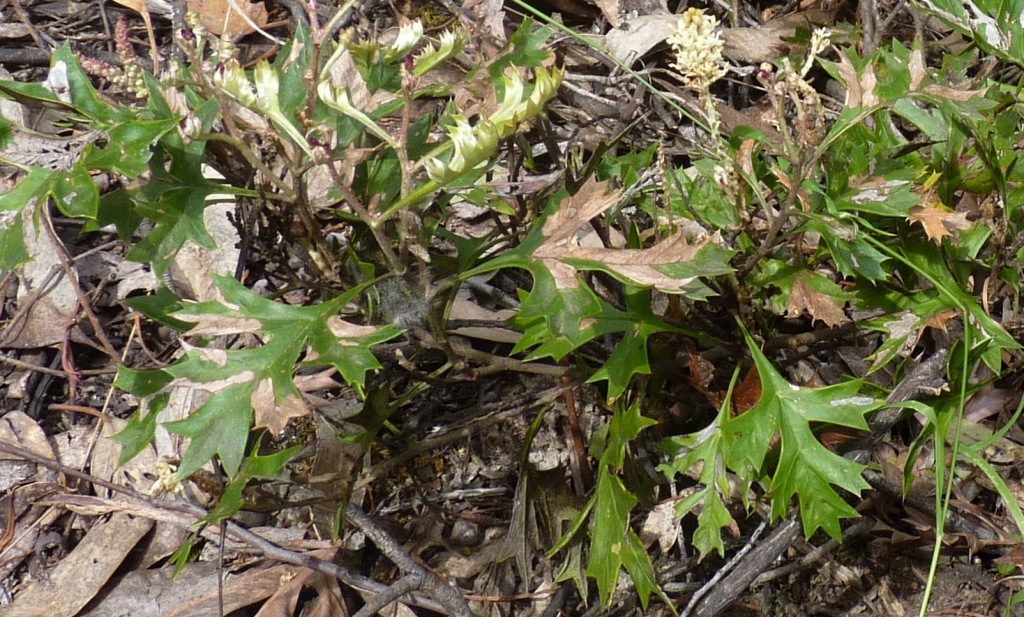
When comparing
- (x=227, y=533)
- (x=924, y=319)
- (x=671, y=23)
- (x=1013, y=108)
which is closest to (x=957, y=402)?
(x=924, y=319)

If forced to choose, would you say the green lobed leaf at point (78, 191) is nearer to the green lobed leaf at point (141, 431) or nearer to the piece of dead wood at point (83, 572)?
the green lobed leaf at point (141, 431)

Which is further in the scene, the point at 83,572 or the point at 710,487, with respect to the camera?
the point at 83,572

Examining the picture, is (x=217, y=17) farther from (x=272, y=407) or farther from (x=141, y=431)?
(x=272, y=407)

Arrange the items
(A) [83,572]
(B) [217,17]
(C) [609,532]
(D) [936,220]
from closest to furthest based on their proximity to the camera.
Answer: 1. (D) [936,220]
2. (C) [609,532]
3. (A) [83,572]
4. (B) [217,17]

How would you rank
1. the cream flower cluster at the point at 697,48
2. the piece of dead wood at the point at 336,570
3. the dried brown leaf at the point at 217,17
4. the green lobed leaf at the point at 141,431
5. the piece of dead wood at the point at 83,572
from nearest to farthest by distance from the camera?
the cream flower cluster at the point at 697,48
the green lobed leaf at the point at 141,431
the piece of dead wood at the point at 336,570
the piece of dead wood at the point at 83,572
the dried brown leaf at the point at 217,17

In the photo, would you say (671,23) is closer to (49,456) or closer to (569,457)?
(569,457)

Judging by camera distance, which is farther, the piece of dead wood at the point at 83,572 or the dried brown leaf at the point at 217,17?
the dried brown leaf at the point at 217,17

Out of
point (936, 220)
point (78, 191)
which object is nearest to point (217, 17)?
point (78, 191)

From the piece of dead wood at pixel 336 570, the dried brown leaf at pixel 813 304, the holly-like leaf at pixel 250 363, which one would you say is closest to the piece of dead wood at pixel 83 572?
the piece of dead wood at pixel 336 570

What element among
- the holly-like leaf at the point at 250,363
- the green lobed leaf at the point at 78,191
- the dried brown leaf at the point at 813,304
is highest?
the green lobed leaf at the point at 78,191
